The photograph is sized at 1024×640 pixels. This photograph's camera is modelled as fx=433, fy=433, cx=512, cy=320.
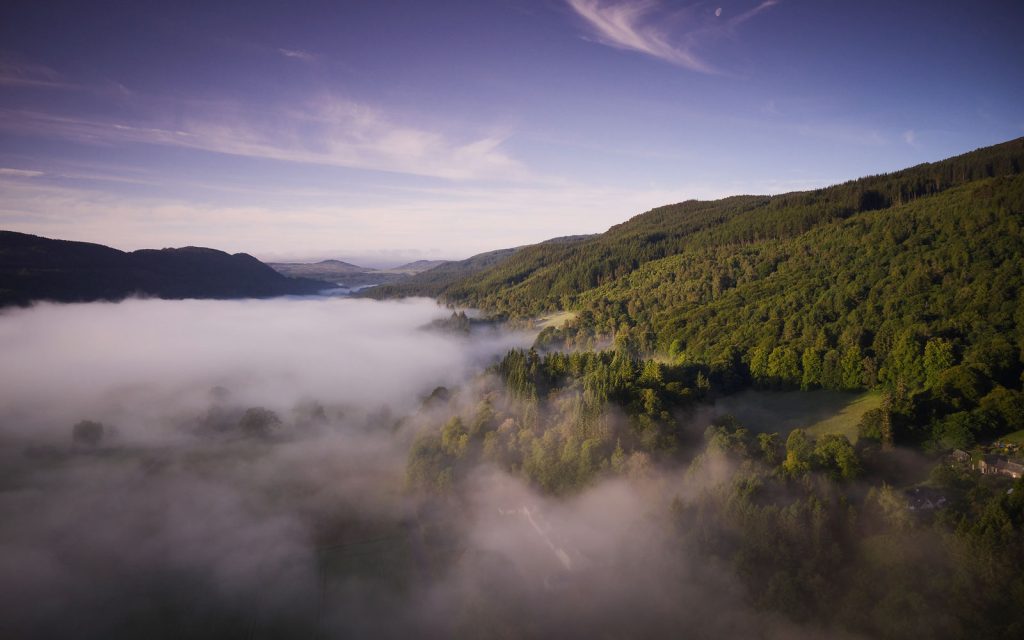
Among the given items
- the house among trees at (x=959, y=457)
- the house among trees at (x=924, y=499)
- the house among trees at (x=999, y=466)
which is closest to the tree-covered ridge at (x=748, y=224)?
the house among trees at (x=959, y=457)

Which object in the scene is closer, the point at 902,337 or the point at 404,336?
the point at 902,337

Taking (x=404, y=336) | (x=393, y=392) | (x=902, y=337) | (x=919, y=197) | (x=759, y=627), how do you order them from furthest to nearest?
(x=404, y=336), (x=919, y=197), (x=393, y=392), (x=902, y=337), (x=759, y=627)

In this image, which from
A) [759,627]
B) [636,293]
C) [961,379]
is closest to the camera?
[759,627]

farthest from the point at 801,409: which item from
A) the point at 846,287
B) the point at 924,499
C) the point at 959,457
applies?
the point at 846,287

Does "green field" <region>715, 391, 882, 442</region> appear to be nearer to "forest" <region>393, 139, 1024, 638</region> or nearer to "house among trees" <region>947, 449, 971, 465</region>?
"forest" <region>393, 139, 1024, 638</region>

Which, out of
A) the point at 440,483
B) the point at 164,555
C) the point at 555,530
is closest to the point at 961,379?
the point at 555,530

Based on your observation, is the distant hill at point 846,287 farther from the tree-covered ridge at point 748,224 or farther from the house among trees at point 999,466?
the house among trees at point 999,466

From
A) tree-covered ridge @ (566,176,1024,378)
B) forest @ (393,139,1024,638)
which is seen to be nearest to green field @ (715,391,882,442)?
forest @ (393,139,1024,638)

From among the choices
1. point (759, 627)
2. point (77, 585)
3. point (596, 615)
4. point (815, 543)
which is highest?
point (815, 543)

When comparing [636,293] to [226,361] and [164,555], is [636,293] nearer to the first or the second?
[164,555]
